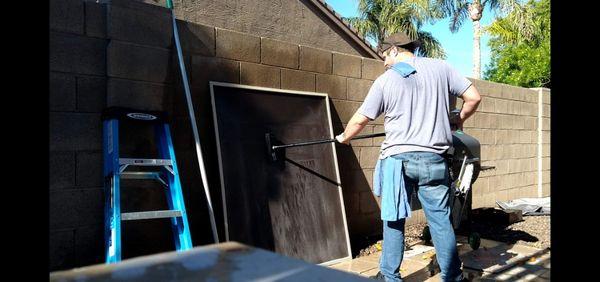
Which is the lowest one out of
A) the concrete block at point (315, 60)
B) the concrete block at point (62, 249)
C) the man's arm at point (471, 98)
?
the concrete block at point (62, 249)

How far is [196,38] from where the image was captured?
12.1 ft

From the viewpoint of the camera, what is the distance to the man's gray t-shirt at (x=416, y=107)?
299cm

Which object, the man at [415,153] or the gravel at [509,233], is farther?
the gravel at [509,233]

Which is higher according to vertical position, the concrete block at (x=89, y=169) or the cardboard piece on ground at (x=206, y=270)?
the concrete block at (x=89, y=169)

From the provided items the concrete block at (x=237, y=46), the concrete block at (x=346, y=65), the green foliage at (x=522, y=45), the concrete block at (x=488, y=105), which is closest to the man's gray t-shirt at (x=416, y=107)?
the concrete block at (x=237, y=46)

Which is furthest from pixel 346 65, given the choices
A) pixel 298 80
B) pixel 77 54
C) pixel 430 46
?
pixel 430 46

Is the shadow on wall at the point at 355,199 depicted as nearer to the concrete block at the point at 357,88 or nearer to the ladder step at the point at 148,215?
the concrete block at the point at 357,88

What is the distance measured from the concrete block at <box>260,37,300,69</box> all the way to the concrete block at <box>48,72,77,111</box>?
1.65 meters

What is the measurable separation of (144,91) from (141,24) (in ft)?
1.56

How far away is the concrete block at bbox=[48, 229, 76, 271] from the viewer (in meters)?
2.92
